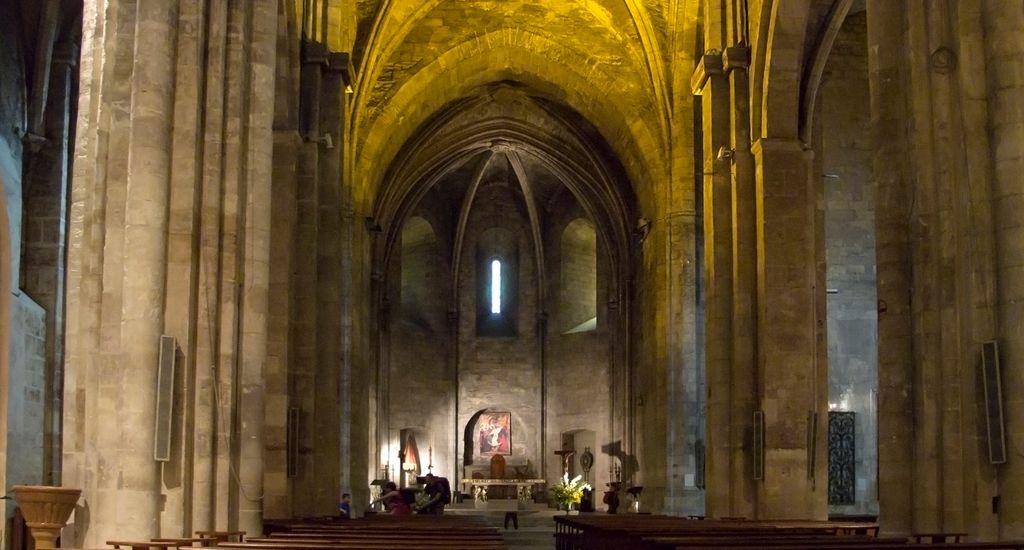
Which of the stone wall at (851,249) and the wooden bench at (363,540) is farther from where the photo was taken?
the stone wall at (851,249)

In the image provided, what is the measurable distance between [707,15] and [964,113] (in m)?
9.96

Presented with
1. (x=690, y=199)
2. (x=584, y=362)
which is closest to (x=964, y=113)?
(x=690, y=199)

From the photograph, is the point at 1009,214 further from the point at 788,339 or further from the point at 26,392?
the point at 26,392

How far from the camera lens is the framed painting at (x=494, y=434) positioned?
1652 inches

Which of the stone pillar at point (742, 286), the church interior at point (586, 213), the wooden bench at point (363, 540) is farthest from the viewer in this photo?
the stone pillar at point (742, 286)

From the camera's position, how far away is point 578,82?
30766 mm

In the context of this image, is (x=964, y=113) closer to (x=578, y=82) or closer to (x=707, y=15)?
(x=707, y=15)

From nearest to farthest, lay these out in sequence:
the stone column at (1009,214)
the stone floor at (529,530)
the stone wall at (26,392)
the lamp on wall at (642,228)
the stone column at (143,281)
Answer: the stone column at (1009,214)
the stone column at (143,281)
the stone wall at (26,392)
the stone floor at (529,530)
the lamp on wall at (642,228)

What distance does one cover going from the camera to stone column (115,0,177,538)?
36.9 ft

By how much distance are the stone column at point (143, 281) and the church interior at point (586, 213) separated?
0.09 ft

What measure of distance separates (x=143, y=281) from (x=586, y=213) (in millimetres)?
29859

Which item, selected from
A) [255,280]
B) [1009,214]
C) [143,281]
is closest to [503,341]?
[255,280]

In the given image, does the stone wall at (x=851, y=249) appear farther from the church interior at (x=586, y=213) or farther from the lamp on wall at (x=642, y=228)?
the lamp on wall at (x=642, y=228)

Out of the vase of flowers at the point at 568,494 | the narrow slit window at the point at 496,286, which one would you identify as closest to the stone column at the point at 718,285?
the vase of flowers at the point at 568,494
